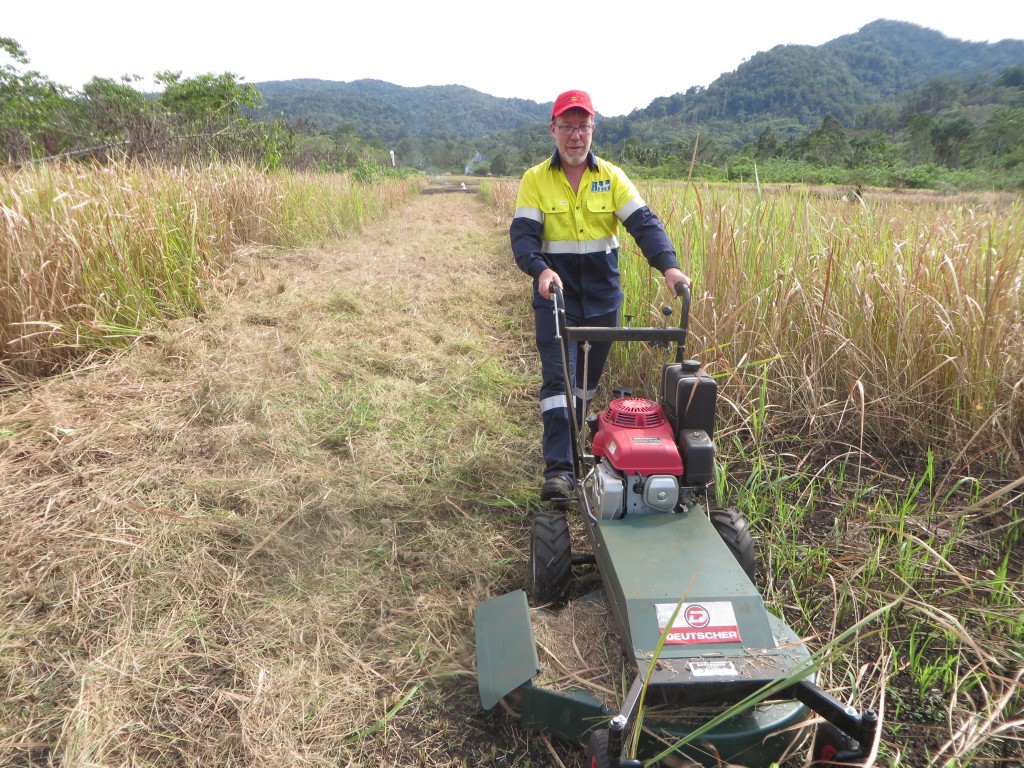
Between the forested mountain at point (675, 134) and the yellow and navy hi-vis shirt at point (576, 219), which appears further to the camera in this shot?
the forested mountain at point (675, 134)

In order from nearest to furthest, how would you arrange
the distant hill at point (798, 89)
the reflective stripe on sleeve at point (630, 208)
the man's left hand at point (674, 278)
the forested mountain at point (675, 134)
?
the man's left hand at point (674, 278) → the reflective stripe on sleeve at point (630, 208) → the forested mountain at point (675, 134) → the distant hill at point (798, 89)

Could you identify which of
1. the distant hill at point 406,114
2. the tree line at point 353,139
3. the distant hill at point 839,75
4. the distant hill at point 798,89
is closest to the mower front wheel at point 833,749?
the tree line at point 353,139

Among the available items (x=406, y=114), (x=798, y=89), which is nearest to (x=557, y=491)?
(x=798, y=89)

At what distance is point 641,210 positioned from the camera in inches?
108

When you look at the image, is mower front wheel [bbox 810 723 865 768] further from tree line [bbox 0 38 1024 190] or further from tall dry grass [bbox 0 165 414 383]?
tall dry grass [bbox 0 165 414 383]

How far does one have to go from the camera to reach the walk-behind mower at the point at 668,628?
4.63 ft

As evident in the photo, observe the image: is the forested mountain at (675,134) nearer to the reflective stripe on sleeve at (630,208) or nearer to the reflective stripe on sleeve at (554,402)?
the reflective stripe on sleeve at (630,208)

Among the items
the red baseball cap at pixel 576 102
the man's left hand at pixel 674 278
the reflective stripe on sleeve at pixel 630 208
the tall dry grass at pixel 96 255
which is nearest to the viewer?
Result: the man's left hand at pixel 674 278

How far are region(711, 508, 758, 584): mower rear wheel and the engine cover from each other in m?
0.28

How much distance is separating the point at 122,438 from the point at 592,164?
115 inches

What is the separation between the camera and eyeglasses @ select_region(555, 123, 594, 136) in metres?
2.64

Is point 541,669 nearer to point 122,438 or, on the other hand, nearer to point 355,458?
point 355,458

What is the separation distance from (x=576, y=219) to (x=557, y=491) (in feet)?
4.22

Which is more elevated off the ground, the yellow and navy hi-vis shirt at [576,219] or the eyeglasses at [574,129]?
the eyeglasses at [574,129]
